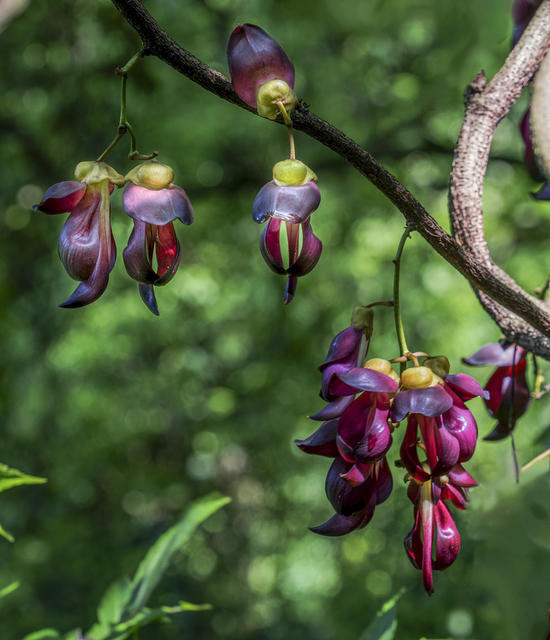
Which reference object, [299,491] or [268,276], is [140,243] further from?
[299,491]

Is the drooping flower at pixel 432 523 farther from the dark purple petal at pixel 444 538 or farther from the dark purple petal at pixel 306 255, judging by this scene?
the dark purple petal at pixel 306 255

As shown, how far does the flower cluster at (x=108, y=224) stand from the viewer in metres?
0.37

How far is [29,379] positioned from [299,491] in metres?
1.53

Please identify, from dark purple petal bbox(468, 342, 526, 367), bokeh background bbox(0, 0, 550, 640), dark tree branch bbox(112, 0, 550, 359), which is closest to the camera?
dark tree branch bbox(112, 0, 550, 359)

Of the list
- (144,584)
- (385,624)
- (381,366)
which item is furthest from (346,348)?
(144,584)

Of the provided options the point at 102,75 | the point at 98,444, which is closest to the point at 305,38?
the point at 102,75

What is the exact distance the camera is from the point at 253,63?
0.35 meters

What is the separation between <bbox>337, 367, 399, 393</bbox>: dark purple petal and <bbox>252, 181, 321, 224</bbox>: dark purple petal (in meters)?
0.08

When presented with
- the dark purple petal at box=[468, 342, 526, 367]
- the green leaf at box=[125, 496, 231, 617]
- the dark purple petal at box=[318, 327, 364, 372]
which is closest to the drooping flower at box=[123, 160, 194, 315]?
the dark purple petal at box=[318, 327, 364, 372]

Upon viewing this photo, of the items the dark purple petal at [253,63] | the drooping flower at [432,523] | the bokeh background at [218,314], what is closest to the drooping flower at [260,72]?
the dark purple petal at [253,63]

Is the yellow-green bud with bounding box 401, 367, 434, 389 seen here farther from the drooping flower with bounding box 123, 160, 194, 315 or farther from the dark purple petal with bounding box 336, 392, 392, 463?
Answer: the drooping flower with bounding box 123, 160, 194, 315

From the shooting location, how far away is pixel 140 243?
380 mm

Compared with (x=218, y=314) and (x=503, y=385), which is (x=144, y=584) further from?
(x=218, y=314)

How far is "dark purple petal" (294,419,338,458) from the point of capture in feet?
1.32
